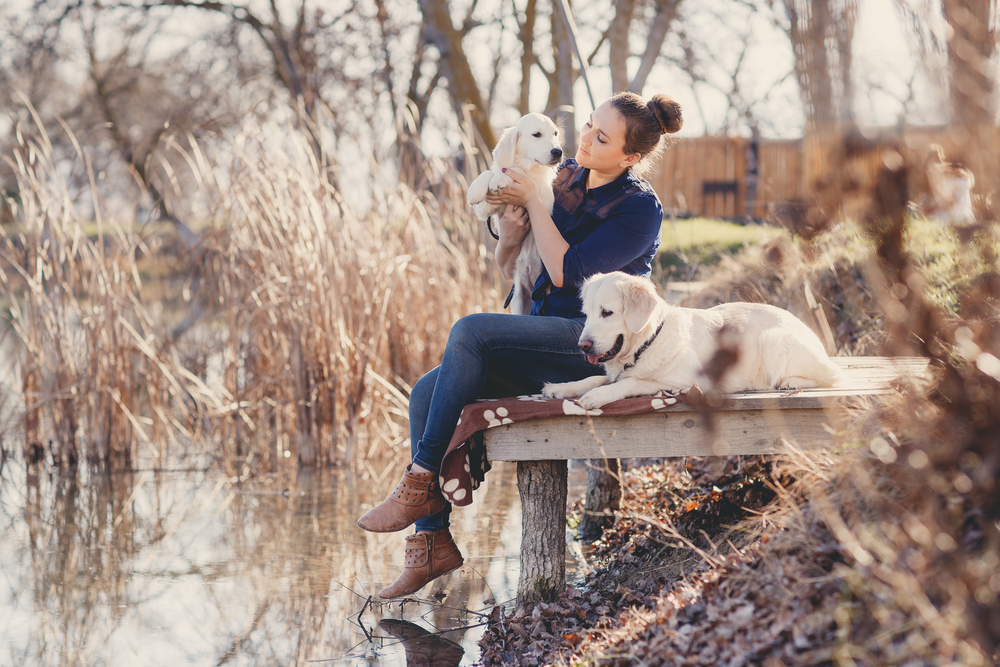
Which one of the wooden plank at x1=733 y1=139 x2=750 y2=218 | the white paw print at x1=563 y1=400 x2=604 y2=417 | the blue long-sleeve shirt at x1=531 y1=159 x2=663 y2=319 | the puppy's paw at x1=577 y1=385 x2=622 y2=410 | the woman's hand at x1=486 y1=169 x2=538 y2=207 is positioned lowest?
the white paw print at x1=563 y1=400 x2=604 y2=417

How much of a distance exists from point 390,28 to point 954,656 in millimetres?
13624

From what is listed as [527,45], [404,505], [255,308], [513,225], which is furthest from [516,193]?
[527,45]

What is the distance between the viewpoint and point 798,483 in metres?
2.80


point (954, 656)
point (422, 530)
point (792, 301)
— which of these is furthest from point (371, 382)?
point (954, 656)

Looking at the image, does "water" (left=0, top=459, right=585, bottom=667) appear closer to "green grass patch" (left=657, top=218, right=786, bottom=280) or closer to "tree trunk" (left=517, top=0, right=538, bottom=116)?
"green grass patch" (left=657, top=218, right=786, bottom=280)

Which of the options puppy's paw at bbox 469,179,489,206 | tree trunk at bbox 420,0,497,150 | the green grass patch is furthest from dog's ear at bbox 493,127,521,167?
tree trunk at bbox 420,0,497,150

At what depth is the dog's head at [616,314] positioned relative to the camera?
3.10m

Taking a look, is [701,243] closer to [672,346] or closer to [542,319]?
[542,319]

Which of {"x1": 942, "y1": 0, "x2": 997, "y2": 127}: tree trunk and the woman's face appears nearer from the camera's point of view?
{"x1": 942, "y1": 0, "x2": 997, "y2": 127}: tree trunk

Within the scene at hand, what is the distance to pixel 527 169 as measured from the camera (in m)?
3.89

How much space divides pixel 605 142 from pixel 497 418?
1252mm

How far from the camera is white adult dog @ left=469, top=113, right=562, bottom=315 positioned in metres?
3.81

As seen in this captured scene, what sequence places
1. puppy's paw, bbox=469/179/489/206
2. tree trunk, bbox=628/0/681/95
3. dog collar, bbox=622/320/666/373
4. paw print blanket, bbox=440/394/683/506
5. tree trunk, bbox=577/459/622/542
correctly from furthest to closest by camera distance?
tree trunk, bbox=628/0/681/95
tree trunk, bbox=577/459/622/542
puppy's paw, bbox=469/179/489/206
dog collar, bbox=622/320/666/373
paw print blanket, bbox=440/394/683/506

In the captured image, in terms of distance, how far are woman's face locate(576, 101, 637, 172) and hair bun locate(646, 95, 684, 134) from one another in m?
0.18
